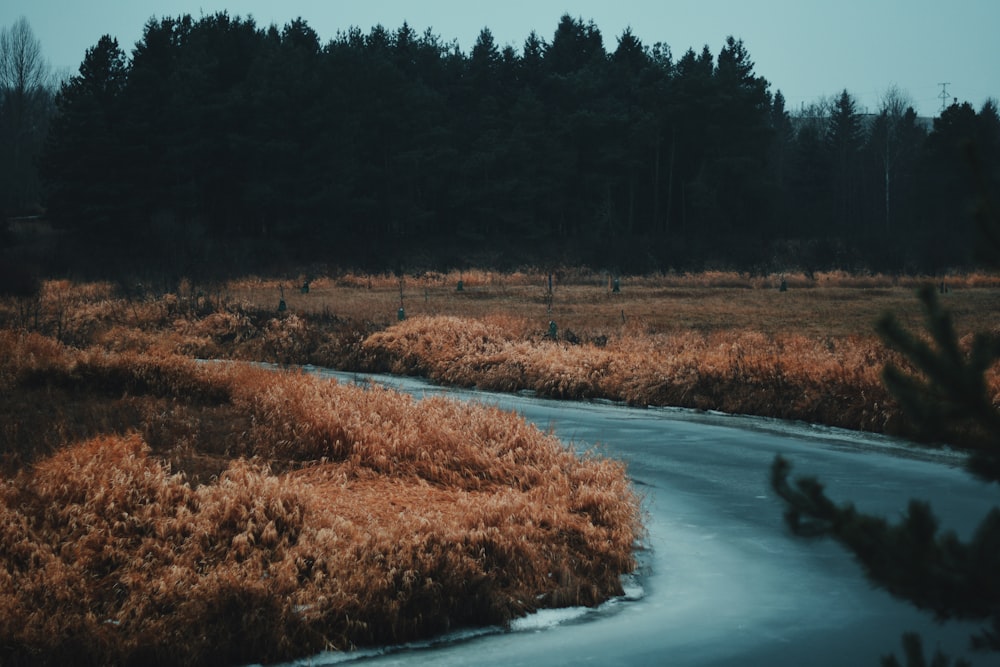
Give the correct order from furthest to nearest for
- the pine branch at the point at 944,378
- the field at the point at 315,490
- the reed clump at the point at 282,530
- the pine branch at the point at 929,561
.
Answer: the field at the point at 315,490 → the reed clump at the point at 282,530 → the pine branch at the point at 929,561 → the pine branch at the point at 944,378

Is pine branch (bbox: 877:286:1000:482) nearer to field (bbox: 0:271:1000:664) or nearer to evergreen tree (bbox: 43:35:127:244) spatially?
field (bbox: 0:271:1000:664)

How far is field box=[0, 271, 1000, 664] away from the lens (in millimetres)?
6852

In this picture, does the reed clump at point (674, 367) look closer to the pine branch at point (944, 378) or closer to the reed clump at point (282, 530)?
the reed clump at point (282, 530)

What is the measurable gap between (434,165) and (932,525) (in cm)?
5910

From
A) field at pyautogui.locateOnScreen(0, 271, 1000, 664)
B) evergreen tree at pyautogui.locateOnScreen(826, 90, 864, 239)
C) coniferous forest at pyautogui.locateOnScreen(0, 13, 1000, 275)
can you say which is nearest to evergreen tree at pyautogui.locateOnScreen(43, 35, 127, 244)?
coniferous forest at pyautogui.locateOnScreen(0, 13, 1000, 275)

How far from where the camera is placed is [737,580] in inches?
337

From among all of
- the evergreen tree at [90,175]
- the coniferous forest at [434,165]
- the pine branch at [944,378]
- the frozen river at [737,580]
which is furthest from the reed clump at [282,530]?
the evergreen tree at [90,175]

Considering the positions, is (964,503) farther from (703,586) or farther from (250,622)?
(250,622)

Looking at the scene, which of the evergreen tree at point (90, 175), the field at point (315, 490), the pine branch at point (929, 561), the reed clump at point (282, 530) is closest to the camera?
the pine branch at point (929, 561)

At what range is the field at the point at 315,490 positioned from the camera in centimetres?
685

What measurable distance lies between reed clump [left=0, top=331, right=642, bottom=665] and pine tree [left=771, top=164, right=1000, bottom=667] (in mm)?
4708

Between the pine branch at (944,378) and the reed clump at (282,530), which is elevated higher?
the pine branch at (944,378)

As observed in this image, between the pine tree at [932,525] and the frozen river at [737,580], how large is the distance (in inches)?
22.4

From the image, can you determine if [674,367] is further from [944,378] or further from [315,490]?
[944,378]
